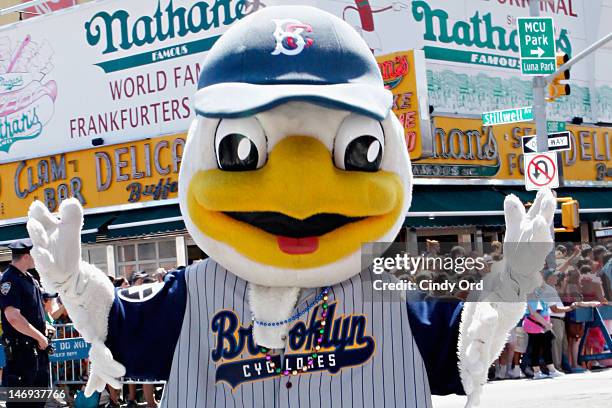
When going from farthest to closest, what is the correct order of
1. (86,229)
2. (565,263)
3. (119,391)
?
1. (86,229)
2. (565,263)
3. (119,391)

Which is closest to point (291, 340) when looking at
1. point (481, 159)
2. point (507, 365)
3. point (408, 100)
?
point (507, 365)

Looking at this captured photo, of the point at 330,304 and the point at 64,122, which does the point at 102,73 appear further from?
the point at 330,304

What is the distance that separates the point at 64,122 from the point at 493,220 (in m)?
8.65

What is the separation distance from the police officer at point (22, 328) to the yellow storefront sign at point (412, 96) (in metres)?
10.6

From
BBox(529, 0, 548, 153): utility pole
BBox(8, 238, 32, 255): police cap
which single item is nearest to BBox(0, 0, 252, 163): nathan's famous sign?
BBox(529, 0, 548, 153): utility pole

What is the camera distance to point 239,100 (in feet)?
13.6

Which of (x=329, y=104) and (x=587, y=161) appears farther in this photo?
(x=587, y=161)

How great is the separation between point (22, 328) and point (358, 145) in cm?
477

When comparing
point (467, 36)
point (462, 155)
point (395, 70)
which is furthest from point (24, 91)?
point (467, 36)

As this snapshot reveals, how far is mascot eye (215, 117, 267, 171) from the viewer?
422cm

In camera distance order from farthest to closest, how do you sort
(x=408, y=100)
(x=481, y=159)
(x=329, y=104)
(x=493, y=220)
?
(x=481, y=159) < (x=493, y=220) < (x=408, y=100) < (x=329, y=104)

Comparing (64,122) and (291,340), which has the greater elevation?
(64,122)

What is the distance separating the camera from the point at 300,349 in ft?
14.0

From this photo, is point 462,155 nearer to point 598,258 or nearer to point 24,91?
point 598,258
